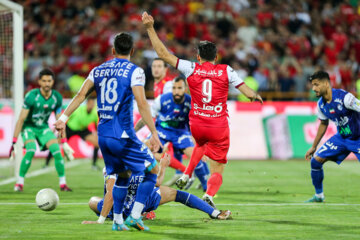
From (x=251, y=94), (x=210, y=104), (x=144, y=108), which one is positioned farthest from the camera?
(x=210, y=104)

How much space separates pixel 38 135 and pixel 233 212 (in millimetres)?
4763

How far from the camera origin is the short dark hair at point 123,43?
688 centimetres

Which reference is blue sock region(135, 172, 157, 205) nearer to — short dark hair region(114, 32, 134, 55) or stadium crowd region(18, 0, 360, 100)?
short dark hair region(114, 32, 134, 55)

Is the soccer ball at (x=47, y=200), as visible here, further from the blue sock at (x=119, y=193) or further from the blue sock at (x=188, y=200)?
the blue sock at (x=188, y=200)

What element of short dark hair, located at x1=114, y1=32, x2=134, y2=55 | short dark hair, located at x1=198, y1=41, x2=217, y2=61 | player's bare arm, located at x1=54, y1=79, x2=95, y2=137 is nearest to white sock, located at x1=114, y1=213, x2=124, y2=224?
player's bare arm, located at x1=54, y1=79, x2=95, y2=137

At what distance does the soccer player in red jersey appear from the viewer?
27.3ft

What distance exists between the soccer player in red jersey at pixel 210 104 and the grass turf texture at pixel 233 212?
71cm

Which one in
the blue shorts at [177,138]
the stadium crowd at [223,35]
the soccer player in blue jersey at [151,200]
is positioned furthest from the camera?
the stadium crowd at [223,35]

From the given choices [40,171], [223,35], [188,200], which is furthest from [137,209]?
[223,35]

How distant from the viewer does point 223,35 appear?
930 inches

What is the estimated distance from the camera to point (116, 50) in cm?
696

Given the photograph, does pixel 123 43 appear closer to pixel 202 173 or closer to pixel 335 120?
pixel 335 120

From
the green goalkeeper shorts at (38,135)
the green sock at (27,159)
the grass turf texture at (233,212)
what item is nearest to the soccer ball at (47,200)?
the grass turf texture at (233,212)

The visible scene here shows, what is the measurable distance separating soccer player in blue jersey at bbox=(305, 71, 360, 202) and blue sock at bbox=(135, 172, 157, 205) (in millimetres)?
3424
